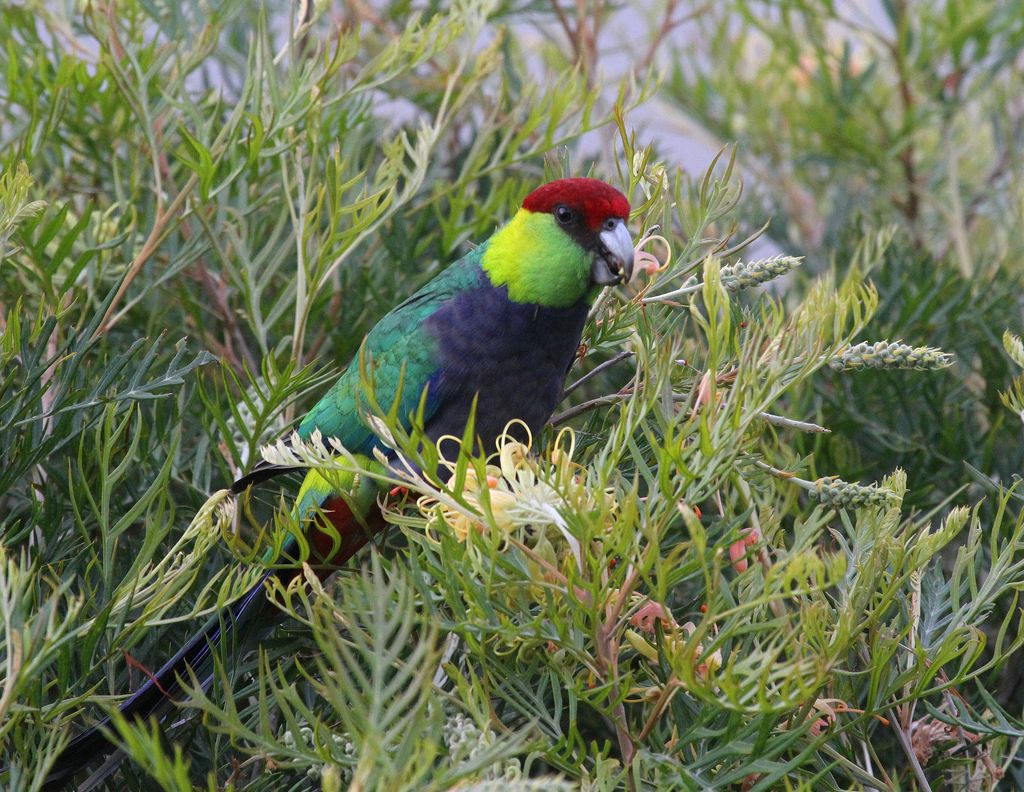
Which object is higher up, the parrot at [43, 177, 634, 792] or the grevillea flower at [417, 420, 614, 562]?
the grevillea flower at [417, 420, 614, 562]

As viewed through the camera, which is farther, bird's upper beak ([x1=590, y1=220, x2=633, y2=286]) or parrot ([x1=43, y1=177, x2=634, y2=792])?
parrot ([x1=43, y1=177, x2=634, y2=792])

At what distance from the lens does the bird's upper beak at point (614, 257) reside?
1550mm

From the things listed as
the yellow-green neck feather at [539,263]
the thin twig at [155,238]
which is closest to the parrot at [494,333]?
the yellow-green neck feather at [539,263]

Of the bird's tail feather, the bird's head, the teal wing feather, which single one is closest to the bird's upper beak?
the bird's head

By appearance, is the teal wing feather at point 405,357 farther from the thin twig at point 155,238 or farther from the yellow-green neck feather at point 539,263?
the thin twig at point 155,238

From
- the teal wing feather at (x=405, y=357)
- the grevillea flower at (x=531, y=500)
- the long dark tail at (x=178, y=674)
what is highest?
the grevillea flower at (x=531, y=500)

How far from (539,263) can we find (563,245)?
57 millimetres

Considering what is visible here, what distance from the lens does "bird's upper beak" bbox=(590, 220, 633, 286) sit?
1550 millimetres

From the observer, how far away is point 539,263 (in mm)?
1738

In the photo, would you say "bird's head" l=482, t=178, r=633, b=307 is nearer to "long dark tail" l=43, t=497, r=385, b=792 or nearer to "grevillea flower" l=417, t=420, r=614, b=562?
"long dark tail" l=43, t=497, r=385, b=792

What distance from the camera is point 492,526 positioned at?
95cm

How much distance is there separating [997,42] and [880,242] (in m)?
0.91

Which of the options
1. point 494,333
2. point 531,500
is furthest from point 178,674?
point 494,333

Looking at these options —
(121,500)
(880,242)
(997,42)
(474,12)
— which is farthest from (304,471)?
(997,42)
